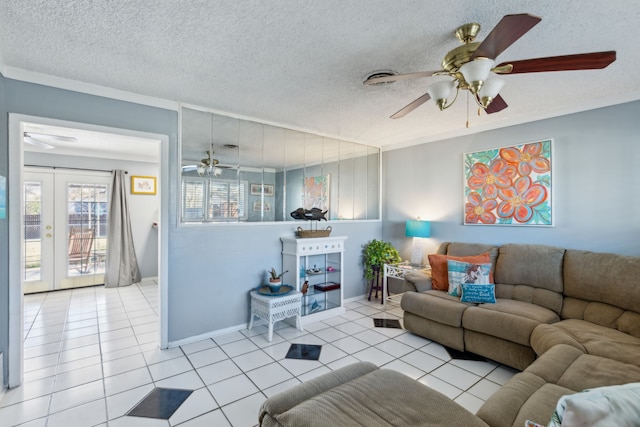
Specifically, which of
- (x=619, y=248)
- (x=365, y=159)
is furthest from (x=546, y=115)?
(x=365, y=159)

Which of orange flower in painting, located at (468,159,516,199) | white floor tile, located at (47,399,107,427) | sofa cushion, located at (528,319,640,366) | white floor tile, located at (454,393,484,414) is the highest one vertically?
orange flower in painting, located at (468,159,516,199)

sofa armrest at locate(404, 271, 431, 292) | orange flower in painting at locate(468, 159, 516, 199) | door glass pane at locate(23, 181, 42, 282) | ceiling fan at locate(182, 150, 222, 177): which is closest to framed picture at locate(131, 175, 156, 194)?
door glass pane at locate(23, 181, 42, 282)

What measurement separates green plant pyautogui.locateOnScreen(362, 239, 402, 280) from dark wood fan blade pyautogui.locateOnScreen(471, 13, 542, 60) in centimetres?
315

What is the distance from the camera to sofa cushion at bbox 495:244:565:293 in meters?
2.82

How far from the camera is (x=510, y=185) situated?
345cm

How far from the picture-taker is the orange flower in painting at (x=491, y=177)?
3469 millimetres

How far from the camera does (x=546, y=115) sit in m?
3.19

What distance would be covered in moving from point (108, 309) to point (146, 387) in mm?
2411

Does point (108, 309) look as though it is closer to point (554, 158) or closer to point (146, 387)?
point (146, 387)

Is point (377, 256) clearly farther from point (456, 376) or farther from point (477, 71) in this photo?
point (477, 71)

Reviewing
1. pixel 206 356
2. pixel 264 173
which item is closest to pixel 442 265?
pixel 264 173

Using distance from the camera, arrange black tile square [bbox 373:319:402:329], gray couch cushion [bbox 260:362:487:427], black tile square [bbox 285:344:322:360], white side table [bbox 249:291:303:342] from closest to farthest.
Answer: gray couch cushion [bbox 260:362:487:427] < black tile square [bbox 285:344:322:360] < white side table [bbox 249:291:303:342] < black tile square [bbox 373:319:402:329]

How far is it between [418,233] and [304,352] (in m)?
2.22

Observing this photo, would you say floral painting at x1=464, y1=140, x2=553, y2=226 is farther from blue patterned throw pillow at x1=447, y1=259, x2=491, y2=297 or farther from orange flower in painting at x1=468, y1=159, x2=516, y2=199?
blue patterned throw pillow at x1=447, y1=259, x2=491, y2=297
